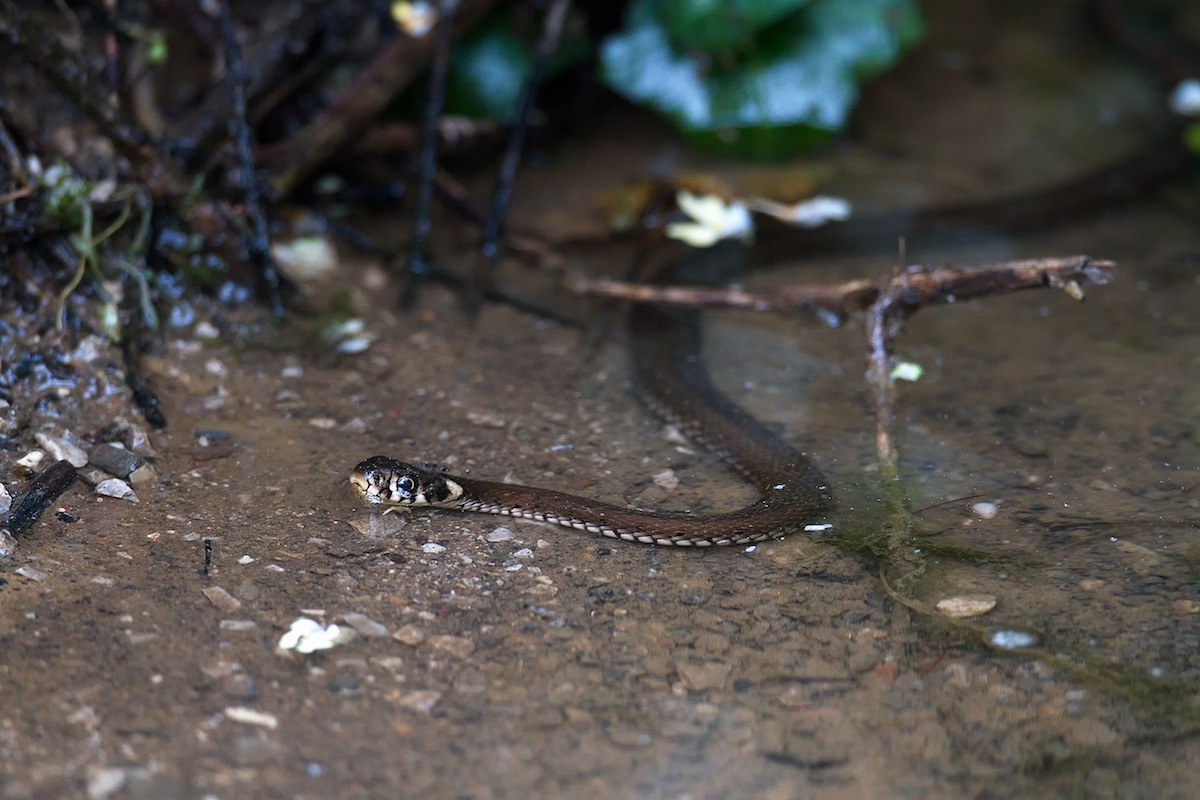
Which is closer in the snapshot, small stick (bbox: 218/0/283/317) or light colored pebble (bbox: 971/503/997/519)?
light colored pebble (bbox: 971/503/997/519)

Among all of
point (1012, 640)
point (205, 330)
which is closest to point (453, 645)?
point (1012, 640)

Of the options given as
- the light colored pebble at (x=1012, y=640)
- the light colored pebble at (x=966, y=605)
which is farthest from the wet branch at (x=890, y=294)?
the light colored pebble at (x=1012, y=640)

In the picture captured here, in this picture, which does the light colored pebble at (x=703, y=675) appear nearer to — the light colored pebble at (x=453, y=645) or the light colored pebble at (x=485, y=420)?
the light colored pebble at (x=453, y=645)

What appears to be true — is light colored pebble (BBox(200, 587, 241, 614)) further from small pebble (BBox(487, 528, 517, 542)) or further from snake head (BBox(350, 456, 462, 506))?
small pebble (BBox(487, 528, 517, 542))

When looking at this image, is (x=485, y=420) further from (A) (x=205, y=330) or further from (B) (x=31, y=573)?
(B) (x=31, y=573)

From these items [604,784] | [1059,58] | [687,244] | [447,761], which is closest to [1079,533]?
[604,784]

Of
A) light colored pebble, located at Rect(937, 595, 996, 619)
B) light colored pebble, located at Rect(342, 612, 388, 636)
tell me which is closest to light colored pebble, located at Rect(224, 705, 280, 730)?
light colored pebble, located at Rect(342, 612, 388, 636)
